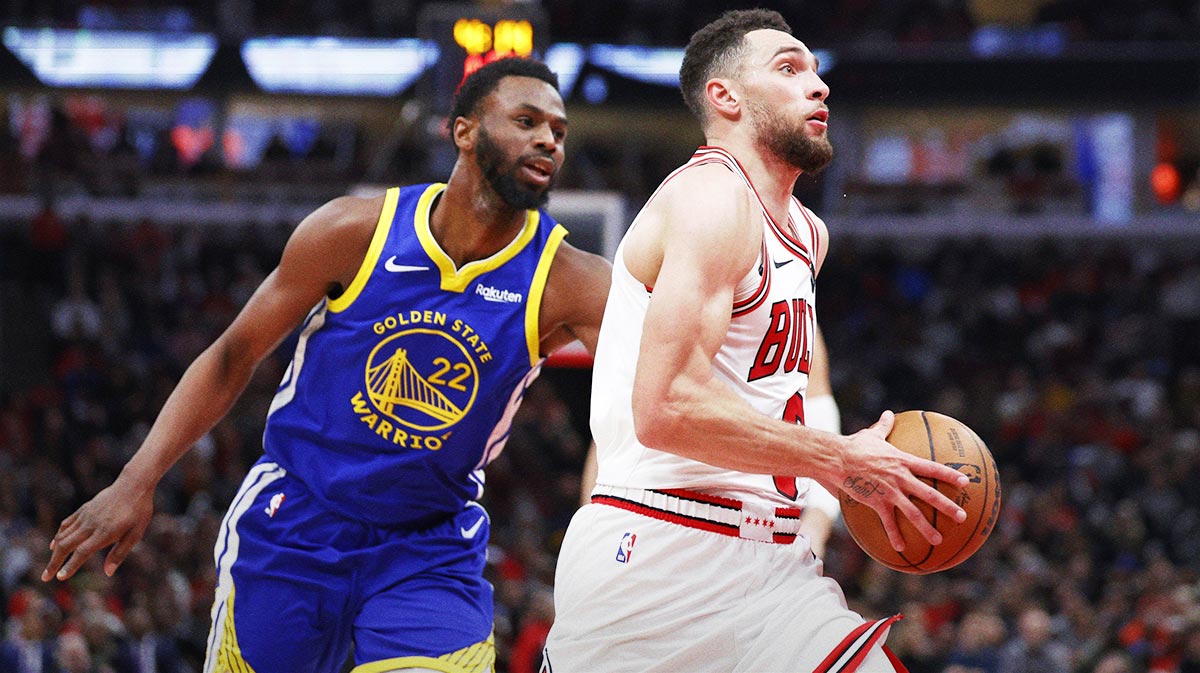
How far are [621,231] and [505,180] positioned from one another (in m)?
4.69

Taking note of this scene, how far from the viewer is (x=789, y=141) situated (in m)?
3.20

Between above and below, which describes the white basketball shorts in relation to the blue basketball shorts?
above

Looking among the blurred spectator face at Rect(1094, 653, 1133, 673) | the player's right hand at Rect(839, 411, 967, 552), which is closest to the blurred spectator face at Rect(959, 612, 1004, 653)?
the blurred spectator face at Rect(1094, 653, 1133, 673)

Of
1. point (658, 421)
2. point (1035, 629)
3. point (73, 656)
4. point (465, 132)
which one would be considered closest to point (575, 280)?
point (465, 132)

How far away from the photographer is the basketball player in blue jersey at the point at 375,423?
3.79 metres

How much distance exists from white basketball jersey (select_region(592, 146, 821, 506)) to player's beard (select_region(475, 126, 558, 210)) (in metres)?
0.95

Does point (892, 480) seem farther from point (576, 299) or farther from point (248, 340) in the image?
point (248, 340)

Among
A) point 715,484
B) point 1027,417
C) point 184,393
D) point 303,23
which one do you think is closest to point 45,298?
point 303,23

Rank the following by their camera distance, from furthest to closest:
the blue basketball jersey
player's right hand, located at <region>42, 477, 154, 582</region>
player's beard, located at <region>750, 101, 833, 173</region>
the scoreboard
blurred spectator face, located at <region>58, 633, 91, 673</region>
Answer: blurred spectator face, located at <region>58, 633, 91, 673</region> → the scoreboard → the blue basketball jersey → player's right hand, located at <region>42, 477, 154, 582</region> → player's beard, located at <region>750, 101, 833, 173</region>

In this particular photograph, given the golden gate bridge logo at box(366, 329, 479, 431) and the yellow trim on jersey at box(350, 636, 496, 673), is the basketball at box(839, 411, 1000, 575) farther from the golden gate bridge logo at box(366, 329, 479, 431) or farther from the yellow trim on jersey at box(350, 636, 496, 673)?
the golden gate bridge logo at box(366, 329, 479, 431)

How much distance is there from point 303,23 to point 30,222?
5.36 m

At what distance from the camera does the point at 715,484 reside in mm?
3061

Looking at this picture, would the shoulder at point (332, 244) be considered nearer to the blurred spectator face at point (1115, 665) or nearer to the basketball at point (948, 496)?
the basketball at point (948, 496)

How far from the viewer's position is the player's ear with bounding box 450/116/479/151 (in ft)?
14.0
